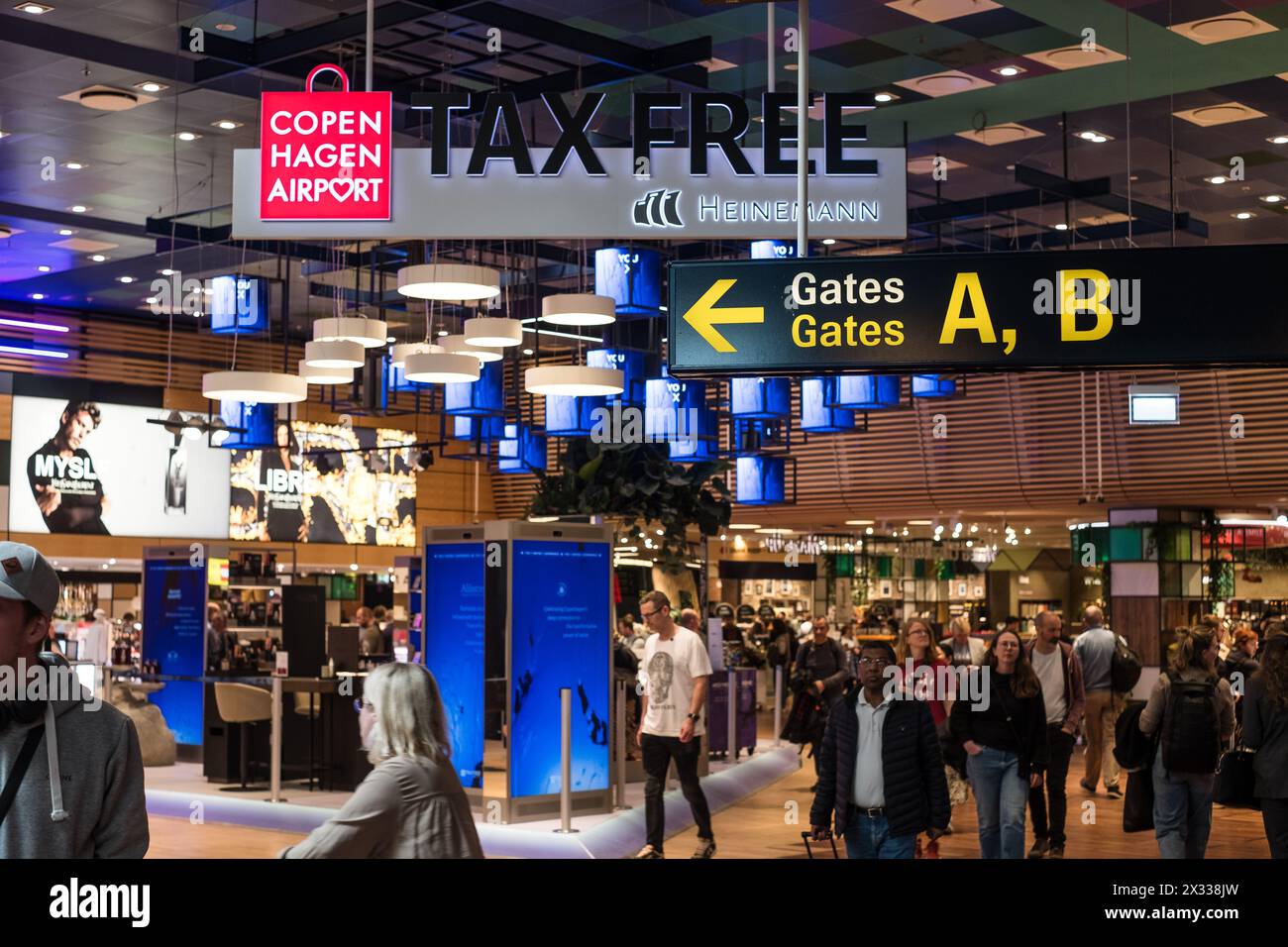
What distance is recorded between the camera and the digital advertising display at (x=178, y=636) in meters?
15.0

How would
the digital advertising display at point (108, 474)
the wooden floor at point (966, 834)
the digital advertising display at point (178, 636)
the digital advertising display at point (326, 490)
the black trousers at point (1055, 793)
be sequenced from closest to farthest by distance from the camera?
the black trousers at point (1055, 793) → the wooden floor at point (966, 834) → the digital advertising display at point (178, 636) → the digital advertising display at point (108, 474) → the digital advertising display at point (326, 490)

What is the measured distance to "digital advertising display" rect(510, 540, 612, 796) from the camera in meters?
10.6

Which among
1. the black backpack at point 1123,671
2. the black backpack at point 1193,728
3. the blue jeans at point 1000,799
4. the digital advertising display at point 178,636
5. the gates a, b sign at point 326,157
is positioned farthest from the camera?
the digital advertising display at point 178,636

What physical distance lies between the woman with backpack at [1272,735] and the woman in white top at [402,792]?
4.87 metres

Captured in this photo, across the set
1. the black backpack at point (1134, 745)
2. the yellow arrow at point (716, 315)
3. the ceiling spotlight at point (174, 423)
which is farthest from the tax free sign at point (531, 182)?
the ceiling spotlight at point (174, 423)

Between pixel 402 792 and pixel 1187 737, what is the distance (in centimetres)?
544

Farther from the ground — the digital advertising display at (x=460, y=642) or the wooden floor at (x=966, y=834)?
the digital advertising display at (x=460, y=642)

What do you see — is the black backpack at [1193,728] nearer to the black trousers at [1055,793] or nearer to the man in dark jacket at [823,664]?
the black trousers at [1055,793]

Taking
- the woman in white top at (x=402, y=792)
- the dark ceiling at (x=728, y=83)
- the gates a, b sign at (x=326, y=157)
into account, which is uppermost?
the dark ceiling at (x=728, y=83)

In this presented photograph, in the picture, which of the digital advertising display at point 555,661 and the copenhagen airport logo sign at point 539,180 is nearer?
the copenhagen airport logo sign at point 539,180

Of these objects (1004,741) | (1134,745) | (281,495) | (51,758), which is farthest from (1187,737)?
(281,495)
